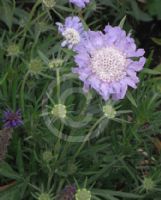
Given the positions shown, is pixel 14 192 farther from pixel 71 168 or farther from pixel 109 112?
pixel 109 112

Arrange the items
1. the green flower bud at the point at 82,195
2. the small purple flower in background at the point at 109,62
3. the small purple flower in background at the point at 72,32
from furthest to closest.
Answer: the small purple flower in background at the point at 72,32, the green flower bud at the point at 82,195, the small purple flower in background at the point at 109,62

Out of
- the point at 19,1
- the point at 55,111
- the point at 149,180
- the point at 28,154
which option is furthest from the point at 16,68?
the point at 19,1

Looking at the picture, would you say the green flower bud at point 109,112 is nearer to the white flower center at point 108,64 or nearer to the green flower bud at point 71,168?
the white flower center at point 108,64

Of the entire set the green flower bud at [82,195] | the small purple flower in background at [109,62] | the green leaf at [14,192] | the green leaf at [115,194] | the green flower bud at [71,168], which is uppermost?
the small purple flower in background at [109,62]

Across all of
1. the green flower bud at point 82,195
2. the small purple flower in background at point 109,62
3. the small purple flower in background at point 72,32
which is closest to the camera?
the small purple flower in background at point 109,62

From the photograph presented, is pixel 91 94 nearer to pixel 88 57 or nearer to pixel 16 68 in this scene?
pixel 88 57

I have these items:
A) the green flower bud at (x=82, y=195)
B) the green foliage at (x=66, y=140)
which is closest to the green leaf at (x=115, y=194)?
the green foliage at (x=66, y=140)
